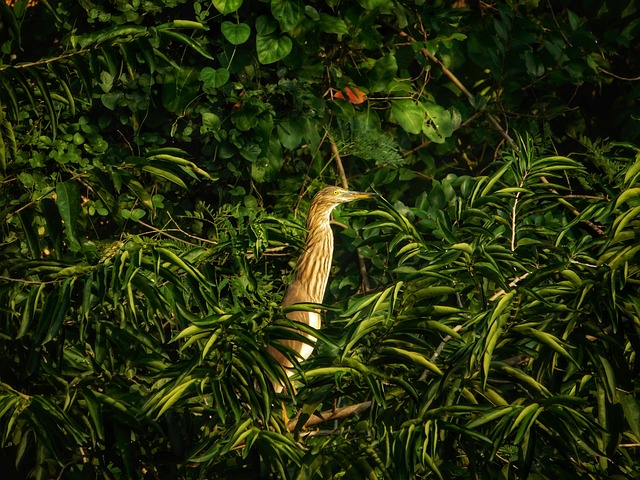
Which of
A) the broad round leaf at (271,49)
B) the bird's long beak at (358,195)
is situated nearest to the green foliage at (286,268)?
the broad round leaf at (271,49)

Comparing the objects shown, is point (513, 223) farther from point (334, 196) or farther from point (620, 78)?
point (620, 78)

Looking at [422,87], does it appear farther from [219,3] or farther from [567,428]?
[567,428]

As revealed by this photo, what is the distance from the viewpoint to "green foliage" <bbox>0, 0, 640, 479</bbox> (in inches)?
86.6

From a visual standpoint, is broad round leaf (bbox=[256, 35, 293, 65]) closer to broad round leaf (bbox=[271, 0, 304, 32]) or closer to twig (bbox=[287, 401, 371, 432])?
broad round leaf (bbox=[271, 0, 304, 32])

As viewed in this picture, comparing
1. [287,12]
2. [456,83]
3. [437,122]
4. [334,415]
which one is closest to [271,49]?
[287,12]

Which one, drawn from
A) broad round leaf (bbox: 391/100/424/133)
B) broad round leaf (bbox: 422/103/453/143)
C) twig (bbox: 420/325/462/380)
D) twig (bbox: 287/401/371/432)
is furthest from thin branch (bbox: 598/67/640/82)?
twig (bbox: 287/401/371/432)

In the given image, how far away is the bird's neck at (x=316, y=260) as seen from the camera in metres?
3.99

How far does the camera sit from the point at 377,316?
229 centimetres

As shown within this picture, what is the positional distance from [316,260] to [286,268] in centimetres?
13

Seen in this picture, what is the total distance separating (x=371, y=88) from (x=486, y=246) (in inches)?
75.0

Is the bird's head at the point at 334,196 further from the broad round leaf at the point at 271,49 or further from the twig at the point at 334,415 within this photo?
the twig at the point at 334,415

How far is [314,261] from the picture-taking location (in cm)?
406

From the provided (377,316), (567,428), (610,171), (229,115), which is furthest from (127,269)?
(229,115)

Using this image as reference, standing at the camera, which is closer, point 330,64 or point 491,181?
point 491,181
